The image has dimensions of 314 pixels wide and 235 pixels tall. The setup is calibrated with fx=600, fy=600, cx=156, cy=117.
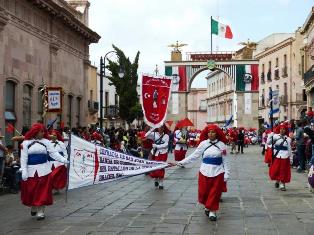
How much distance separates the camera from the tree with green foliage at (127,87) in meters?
42.4

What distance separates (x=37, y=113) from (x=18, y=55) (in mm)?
3106

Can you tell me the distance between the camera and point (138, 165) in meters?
12.1

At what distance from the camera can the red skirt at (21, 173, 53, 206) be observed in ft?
34.0

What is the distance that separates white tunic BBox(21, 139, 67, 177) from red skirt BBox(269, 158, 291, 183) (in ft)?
20.5

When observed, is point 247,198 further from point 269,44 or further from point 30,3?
point 269,44

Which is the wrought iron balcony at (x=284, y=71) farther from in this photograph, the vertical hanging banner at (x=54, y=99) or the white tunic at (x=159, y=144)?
the white tunic at (x=159, y=144)

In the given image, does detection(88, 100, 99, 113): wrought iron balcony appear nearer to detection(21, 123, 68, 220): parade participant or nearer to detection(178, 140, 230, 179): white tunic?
detection(21, 123, 68, 220): parade participant

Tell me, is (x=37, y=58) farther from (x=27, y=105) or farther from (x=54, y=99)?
(x=54, y=99)

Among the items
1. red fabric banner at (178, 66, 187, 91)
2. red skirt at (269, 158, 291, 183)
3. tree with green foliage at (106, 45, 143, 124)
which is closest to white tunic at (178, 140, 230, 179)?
red skirt at (269, 158, 291, 183)

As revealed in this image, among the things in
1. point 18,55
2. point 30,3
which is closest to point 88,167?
point 18,55

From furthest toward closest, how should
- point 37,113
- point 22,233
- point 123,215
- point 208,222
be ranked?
point 37,113 < point 123,215 < point 208,222 < point 22,233

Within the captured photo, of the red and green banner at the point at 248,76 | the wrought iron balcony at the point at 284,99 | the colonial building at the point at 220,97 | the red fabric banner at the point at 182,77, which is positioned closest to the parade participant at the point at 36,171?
the wrought iron balcony at the point at 284,99

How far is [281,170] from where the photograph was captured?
14.8 m

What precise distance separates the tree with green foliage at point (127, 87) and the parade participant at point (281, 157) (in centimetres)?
2752
